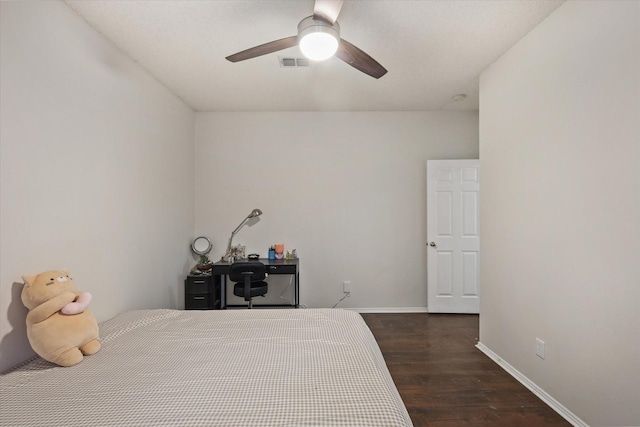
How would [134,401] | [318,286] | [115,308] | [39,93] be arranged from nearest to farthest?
[134,401] < [39,93] < [115,308] < [318,286]

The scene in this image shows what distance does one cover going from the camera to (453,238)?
12.6 feet

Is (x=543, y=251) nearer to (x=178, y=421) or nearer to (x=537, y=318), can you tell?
(x=537, y=318)

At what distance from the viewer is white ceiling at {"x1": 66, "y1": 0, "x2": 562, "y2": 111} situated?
1.94 meters

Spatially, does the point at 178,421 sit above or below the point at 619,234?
below

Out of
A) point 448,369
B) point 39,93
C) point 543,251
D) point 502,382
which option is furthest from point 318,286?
point 39,93

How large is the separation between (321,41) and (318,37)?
37 mm

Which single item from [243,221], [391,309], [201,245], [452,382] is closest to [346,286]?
[391,309]

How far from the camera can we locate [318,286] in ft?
13.0

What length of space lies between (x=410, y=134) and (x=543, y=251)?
2365 mm

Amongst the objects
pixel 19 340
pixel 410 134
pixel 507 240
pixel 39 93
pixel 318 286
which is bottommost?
pixel 318 286

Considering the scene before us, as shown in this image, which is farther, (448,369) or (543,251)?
(448,369)

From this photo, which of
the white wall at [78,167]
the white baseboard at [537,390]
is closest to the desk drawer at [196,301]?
the white wall at [78,167]

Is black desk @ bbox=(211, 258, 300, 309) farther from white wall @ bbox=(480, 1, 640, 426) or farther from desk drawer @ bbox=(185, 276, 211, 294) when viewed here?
white wall @ bbox=(480, 1, 640, 426)

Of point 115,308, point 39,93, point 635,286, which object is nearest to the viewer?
point 635,286
